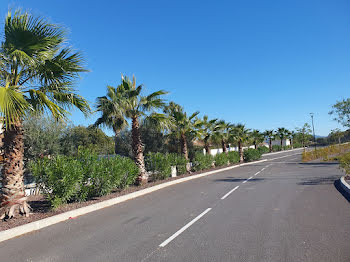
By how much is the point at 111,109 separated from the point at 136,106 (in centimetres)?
147

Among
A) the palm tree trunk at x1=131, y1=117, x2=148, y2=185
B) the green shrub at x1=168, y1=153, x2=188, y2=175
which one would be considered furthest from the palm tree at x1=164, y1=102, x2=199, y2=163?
the palm tree trunk at x1=131, y1=117, x2=148, y2=185

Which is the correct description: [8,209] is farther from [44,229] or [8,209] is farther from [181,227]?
[181,227]

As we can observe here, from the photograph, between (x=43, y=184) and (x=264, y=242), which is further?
(x=43, y=184)

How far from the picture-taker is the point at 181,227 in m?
6.20

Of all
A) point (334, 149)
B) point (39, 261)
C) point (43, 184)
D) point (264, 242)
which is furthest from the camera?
point (334, 149)

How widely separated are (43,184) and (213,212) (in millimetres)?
5632

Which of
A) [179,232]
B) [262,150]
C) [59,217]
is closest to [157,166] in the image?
[59,217]

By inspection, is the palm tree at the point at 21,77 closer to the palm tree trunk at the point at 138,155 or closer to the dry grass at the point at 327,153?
the palm tree trunk at the point at 138,155

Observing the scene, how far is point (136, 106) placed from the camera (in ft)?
47.3

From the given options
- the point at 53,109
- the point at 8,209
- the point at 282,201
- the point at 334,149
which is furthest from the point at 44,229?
the point at 334,149

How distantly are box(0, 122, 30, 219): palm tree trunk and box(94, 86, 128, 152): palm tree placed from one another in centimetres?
617

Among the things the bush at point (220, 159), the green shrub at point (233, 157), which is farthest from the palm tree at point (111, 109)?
the green shrub at point (233, 157)

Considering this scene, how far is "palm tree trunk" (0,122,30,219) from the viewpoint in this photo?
23.2 ft

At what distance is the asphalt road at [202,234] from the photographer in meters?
4.52
